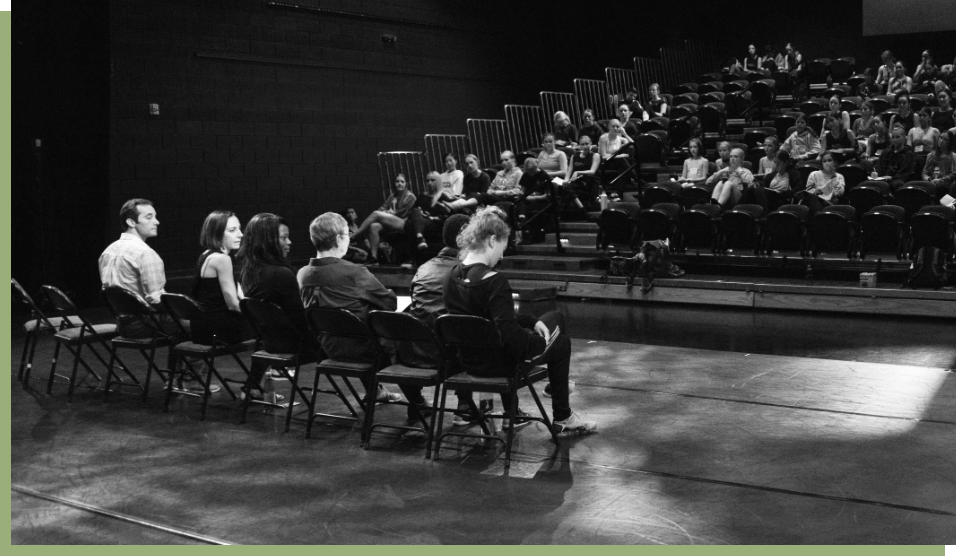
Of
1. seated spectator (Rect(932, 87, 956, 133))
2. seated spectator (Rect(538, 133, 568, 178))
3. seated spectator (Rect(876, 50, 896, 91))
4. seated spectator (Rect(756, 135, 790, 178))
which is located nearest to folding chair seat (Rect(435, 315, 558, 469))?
seated spectator (Rect(756, 135, 790, 178))

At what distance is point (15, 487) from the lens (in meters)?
4.28

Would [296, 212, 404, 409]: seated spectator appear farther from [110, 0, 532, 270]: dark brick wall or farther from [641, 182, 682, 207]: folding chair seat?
[110, 0, 532, 270]: dark brick wall

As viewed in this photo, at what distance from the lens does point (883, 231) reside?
9523 mm

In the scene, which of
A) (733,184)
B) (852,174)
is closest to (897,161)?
(852,174)

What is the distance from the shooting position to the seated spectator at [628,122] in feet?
46.1

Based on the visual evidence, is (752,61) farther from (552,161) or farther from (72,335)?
(72,335)

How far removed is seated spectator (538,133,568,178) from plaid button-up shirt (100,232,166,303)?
721 centimetres

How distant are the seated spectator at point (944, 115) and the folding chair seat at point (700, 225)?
3527 mm

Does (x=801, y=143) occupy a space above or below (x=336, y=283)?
above

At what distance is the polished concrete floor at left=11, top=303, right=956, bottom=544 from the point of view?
143 inches

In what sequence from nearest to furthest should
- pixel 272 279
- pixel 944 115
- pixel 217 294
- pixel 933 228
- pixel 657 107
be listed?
pixel 272 279 → pixel 217 294 → pixel 933 228 → pixel 944 115 → pixel 657 107

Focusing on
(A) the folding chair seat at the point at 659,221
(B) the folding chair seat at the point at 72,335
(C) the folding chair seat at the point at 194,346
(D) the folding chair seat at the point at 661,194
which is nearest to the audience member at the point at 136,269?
(B) the folding chair seat at the point at 72,335

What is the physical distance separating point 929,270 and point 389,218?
20.7 feet

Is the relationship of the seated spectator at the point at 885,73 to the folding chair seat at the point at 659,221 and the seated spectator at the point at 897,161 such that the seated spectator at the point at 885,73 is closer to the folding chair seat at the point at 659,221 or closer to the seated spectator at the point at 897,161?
the seated spectator at the point at 897,161
